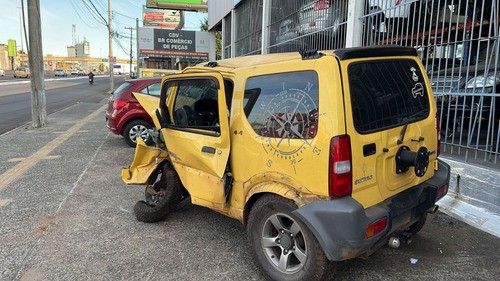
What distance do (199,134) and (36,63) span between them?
→ 32.2ft

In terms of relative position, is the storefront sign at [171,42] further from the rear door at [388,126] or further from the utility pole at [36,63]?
the rear door at [388,126]

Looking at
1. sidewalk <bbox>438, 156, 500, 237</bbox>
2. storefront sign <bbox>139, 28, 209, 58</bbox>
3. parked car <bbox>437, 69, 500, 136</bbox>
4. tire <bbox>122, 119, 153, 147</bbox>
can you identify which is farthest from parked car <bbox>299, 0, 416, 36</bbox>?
storefront sign <bbox>139, 28, 209, 58</bbox>

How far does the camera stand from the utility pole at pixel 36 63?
36.6 feet

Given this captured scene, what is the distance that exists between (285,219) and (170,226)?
A: 173cm

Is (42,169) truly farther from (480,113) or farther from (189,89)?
(480,113)

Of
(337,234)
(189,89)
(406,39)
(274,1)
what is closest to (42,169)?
(189,89)

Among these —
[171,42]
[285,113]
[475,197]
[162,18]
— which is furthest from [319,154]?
[162,18]

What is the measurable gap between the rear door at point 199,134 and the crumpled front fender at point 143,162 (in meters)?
0.25

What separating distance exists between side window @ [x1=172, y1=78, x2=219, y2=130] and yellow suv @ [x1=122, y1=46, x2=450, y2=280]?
0.26 metres

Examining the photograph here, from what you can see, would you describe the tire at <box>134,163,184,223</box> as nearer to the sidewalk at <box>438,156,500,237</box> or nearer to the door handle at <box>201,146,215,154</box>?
the door handle at <box>201,146,215,154</box>

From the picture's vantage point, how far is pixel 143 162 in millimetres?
4426

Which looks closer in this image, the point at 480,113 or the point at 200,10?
the point at 480,113

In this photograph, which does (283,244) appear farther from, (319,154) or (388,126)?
(388,126)

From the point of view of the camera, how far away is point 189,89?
13.2 feet
